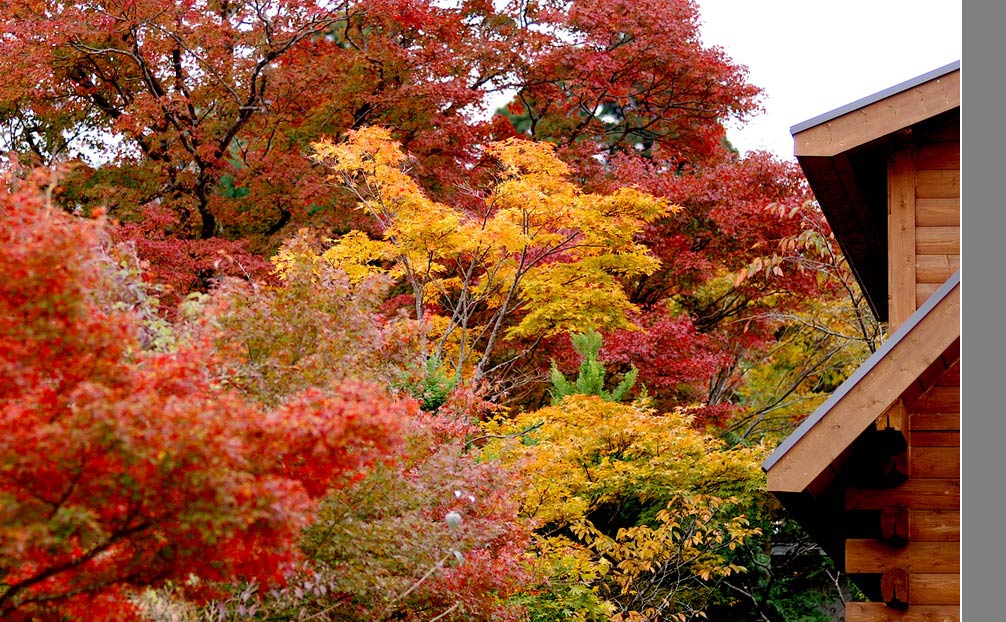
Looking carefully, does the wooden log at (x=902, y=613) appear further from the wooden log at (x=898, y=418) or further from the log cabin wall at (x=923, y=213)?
the log cabin wall at (x=923, y=213)

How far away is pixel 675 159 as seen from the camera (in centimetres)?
2055

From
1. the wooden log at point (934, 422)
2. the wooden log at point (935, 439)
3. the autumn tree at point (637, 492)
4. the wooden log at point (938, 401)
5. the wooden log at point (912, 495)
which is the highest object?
the wooden log at point (938, 401)

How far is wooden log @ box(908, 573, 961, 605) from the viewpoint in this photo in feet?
21.1

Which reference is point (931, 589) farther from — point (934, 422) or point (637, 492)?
point (637, 492)

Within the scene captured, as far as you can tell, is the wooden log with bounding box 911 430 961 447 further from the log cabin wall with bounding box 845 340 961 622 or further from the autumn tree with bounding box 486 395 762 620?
the autumn tree with bounding box 486 395 762 620

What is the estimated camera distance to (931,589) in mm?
6473

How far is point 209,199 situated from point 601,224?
6.31 meters

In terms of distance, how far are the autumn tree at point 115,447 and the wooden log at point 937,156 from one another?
13.9 ft

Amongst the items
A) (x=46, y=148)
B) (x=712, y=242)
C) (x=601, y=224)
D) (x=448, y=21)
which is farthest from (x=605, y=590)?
(x=46, y=148)

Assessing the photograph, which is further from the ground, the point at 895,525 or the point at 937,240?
the point at 937,240

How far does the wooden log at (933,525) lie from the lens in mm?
6500

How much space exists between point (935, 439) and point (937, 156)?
1.86m

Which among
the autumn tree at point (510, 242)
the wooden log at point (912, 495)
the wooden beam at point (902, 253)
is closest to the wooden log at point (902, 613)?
the wooden log at point (912, 495)

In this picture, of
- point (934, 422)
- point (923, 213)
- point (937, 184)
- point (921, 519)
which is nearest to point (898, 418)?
point (934, 422)
